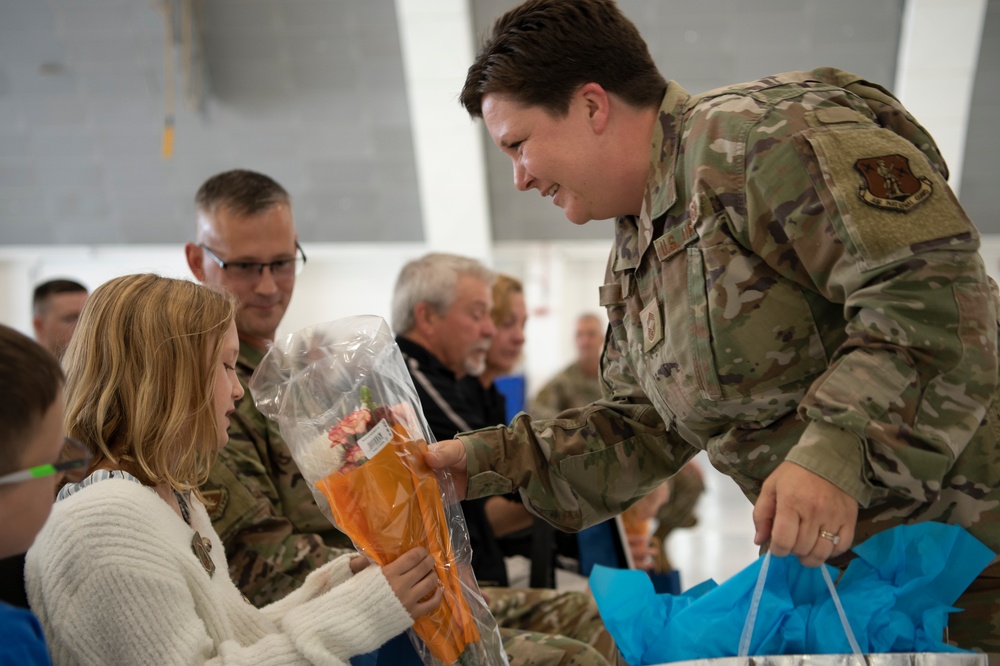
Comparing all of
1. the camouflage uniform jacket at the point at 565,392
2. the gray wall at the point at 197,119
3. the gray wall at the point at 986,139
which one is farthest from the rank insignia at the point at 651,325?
the gray wall at the point at 986,139

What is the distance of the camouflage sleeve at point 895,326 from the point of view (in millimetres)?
1157

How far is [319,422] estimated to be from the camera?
1.46 metres

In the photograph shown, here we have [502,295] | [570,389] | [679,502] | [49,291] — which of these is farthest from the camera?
[570,389]

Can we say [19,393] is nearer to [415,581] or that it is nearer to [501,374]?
[415,581]

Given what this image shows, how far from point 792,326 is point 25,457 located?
101cm

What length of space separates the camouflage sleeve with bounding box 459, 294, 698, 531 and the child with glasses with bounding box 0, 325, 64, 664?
0.70 meters

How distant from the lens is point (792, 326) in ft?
4.44

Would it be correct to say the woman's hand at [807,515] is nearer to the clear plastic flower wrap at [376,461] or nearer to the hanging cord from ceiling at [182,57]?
the clear plastic flower wrap at [376,461]

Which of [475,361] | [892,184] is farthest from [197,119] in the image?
[892,184]

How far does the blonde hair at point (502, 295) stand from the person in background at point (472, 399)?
0.47m

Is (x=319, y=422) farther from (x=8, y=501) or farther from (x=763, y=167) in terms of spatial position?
(x=763, y=167)

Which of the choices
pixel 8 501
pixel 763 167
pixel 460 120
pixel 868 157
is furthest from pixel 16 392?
pixel 460 120

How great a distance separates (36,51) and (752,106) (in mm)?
4540

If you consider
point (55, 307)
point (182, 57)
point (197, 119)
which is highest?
point (182, 57)
